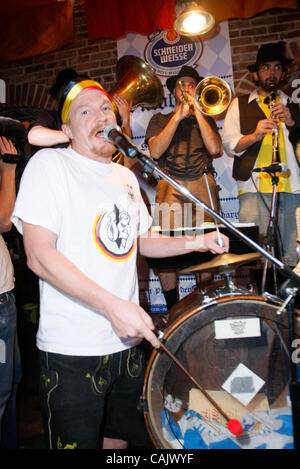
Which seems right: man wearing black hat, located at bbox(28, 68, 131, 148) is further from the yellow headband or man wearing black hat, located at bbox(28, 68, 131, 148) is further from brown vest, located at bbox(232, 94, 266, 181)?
brown vest, located at bbox(232, 94, 266, 181)

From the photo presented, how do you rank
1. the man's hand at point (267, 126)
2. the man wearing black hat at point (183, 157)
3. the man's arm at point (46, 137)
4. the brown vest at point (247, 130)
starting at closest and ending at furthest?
the man's arm at point (46, 137)
the man's hand at point (267, 126)
the brown vest at point (247, 130)
the man wearing black hat at point (183, 157)

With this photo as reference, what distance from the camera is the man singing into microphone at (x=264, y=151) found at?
3396mm

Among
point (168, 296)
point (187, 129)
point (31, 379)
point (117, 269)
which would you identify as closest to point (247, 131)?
point (187, 129)

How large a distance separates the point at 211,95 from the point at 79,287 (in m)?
3.06

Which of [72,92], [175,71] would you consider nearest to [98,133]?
[72,92]

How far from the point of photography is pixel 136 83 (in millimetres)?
4020

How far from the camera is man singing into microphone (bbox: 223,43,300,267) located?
340 cm

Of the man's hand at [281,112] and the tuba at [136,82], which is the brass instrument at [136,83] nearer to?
the tuba at [136,82]

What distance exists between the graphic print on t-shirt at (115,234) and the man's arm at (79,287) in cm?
22

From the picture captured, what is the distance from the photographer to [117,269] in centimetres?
158

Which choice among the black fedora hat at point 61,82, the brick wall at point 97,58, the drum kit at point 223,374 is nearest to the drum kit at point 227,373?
the drum kit at point 223,374

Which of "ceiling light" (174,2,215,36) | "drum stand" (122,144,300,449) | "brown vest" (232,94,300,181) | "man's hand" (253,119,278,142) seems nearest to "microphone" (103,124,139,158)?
"drum stand" (122,144,300,449)

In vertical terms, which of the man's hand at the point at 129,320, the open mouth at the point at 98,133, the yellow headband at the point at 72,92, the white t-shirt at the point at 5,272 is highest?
the yellow headband at the point at 72,92
